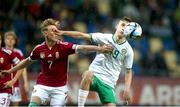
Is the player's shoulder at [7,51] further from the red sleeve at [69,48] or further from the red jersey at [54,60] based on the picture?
the red sleeve at [69,48]

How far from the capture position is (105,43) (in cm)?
1295

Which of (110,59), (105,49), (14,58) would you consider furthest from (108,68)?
(14,58)

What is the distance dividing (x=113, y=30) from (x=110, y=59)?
8.41 metres

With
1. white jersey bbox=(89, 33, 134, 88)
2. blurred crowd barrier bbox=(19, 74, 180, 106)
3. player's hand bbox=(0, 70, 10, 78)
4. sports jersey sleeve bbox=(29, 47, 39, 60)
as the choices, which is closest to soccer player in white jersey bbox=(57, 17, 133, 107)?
white jersey bbox=(89, 33, 134, 88)

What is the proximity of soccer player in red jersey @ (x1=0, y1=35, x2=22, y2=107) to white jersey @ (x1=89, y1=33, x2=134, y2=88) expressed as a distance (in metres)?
1.66

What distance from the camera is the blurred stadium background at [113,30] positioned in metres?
20.4

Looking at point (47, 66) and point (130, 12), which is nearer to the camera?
point (47, 66)

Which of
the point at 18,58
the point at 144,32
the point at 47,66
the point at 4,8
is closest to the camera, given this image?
the point at 47,66

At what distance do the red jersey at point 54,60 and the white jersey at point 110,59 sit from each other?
0.60m

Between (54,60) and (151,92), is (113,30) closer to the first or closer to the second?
(151,92)

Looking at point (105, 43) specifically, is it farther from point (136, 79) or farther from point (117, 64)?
point (136, 79)

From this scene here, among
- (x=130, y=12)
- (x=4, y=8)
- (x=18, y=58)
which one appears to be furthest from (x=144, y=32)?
(x=18, y=58)

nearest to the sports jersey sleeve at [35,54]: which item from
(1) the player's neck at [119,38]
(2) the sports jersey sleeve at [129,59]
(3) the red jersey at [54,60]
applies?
(3) the red jersey at [54,60]

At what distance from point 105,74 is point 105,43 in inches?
23.6
